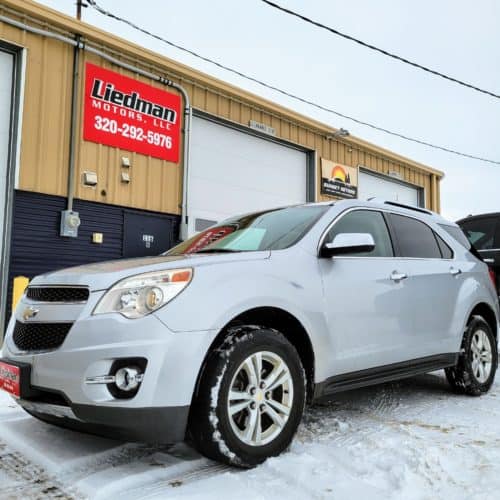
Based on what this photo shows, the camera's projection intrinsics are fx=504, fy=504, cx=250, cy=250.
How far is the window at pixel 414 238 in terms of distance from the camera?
398cm

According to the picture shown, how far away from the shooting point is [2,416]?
11.5 ft

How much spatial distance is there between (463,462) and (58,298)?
7.67ft

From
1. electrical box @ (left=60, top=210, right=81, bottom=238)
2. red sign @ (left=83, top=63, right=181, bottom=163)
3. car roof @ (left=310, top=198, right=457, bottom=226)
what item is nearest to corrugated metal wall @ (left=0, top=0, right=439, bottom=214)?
red sign @ (left=83, top=63, right=181, bottom=163)

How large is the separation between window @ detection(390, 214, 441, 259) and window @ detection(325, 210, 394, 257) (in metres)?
0.14

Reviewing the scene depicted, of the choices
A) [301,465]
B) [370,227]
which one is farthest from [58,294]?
[370,227]

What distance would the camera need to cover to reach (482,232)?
24.2ft

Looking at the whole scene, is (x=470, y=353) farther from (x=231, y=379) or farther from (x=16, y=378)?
(x=16, y=378)

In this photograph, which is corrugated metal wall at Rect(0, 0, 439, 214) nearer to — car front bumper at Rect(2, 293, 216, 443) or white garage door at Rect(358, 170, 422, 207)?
white garage door at Rect(358, 170, 422, 207)

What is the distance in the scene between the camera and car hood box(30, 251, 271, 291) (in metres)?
2.55

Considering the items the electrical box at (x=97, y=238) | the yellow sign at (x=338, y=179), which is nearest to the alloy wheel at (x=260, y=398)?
the electrical box at (x=97, y=238)

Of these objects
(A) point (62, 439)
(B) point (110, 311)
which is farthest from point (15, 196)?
(B) point (110, 311)

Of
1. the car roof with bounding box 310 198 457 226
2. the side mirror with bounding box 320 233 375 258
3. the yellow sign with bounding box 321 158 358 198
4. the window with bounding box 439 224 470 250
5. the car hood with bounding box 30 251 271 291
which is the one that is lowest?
the car hood with bounding box 30 251 271 291

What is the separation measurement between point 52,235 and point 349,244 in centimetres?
→ 673

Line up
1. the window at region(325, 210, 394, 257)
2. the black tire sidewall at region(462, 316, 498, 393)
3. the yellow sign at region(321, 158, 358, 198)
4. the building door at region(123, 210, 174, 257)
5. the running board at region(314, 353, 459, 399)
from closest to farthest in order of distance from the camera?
the running board at region(314, 353, 459, 399) < the window at region(325, 210, 394, 257) < the black tire sidewall at region(462, 316, 498, 393) < the building door at region(123, 210, 174, 257) < the yellow sign at region(321, 158, 358, 198)
